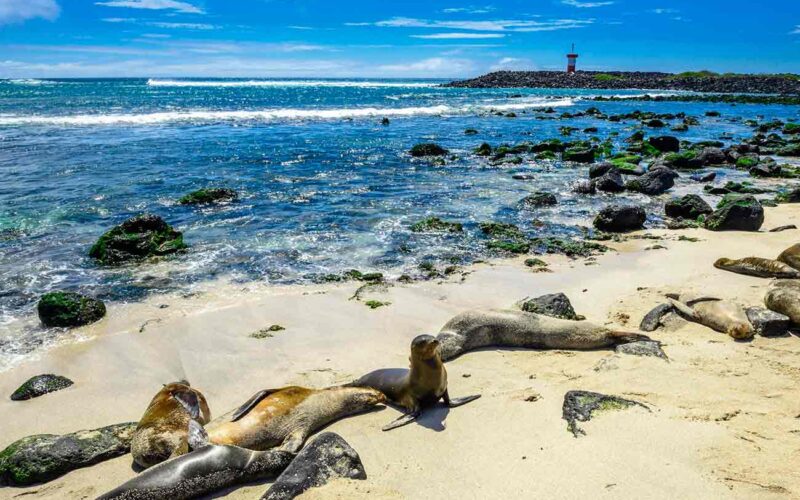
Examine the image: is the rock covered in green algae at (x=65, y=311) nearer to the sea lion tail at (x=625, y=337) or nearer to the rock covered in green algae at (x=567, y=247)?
the sea lion tail at (x=625, y=337)

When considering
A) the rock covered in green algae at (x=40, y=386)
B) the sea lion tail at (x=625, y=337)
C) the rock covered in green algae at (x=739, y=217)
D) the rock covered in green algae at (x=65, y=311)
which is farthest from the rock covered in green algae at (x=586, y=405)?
the rock covered in green algae at (x=739, y=217)

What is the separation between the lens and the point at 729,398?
5.42 metres

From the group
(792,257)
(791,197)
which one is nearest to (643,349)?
(792,257)

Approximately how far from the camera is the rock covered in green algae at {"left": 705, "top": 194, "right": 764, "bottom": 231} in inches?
493

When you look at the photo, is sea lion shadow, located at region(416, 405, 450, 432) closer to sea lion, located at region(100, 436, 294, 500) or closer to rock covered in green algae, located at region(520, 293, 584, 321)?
sea lion, located at region(100, 436, 294, 500)

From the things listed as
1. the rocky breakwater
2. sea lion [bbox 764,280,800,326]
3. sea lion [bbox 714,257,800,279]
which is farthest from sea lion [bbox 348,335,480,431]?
the rocky breakwater

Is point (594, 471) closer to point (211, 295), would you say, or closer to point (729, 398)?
point (729, 398)

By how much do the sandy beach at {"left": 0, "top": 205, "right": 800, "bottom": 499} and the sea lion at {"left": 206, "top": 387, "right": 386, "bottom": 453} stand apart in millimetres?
172

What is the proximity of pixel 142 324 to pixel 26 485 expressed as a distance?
338 centimetres

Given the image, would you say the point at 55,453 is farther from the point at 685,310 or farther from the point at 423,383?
the point at 685,310

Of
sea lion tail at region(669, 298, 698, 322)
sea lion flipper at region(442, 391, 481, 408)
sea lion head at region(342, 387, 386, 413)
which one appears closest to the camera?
sea lion flipper at region(442, 391, 481, 408)

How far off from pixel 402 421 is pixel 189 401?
2.16 metres

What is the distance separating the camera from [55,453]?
4973 millimetres

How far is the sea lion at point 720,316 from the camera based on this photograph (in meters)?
7.02
